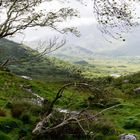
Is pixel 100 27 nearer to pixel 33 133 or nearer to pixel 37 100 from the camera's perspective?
pixel 33 133

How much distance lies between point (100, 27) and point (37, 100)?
19.8 m

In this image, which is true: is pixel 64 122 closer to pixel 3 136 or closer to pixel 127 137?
pixel 3 136

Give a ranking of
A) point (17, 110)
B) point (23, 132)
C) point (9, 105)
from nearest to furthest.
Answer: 1. point (23, 132)
2. point (17, 110)
3. point (9, 105)

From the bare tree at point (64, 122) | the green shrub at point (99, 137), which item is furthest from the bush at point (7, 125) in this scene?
the green shrub at point (99, 137)

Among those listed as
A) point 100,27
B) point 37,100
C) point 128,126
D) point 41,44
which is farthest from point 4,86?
point 100,27

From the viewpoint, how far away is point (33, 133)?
19484 mm

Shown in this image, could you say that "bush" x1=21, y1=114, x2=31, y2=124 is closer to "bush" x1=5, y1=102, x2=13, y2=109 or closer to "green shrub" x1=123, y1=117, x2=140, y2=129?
"bush" x1=5, y1=102, x2=13, y2=109

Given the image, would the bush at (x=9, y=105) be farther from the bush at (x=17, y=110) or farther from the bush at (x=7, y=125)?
the bush at (x=7, y=125)

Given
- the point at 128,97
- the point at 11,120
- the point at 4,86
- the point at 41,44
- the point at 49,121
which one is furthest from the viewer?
the point at 128,97

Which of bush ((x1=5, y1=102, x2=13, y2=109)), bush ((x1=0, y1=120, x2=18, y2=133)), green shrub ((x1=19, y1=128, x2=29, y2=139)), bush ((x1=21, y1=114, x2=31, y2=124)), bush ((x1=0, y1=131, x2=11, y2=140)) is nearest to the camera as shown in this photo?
bush ((x1=0, y1=131, x2=11, y2=140))

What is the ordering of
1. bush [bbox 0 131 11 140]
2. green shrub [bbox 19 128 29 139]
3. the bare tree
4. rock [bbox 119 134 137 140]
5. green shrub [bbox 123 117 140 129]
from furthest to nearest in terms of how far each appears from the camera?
green shrub [bbox 123 117 140 129], rock [bbox 119 134 137 140], green shrub [bbox 19 128 29 139], the bare tree, bush [bbox 0 131 11 140]

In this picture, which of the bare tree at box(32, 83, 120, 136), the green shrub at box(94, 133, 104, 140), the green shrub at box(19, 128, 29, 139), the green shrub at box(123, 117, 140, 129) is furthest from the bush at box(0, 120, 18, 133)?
the green shrub at box(123, 117, 140, 129)

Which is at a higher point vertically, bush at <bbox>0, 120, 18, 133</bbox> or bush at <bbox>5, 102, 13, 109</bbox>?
bush at <bbox>5, 102, 13, 109</bbox>

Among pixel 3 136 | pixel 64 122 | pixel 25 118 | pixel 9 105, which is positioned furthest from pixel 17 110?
pixel 64 122
